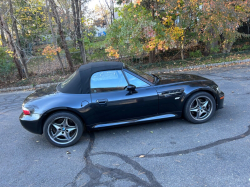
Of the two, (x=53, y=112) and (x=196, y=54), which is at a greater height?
(x=196, y=54)

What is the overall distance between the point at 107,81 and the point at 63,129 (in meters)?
1.26

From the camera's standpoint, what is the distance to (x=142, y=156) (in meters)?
3.10

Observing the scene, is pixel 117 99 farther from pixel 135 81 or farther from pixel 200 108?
pixel 200 108

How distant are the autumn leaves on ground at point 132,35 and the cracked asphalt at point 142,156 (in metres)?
6.35

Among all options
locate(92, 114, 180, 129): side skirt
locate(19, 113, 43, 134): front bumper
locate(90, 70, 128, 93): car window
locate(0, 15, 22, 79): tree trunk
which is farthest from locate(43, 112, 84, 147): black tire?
locate(0, 15, 22, 79): tree trunk

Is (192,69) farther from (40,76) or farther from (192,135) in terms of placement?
(40,76)

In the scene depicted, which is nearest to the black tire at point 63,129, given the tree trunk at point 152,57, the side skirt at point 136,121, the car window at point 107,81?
the side skirt at point 136,121

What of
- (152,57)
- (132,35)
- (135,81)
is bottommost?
(135,81)

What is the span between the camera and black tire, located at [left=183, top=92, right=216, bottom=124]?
12.9 ft

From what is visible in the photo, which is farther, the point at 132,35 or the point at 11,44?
the point at 11,44

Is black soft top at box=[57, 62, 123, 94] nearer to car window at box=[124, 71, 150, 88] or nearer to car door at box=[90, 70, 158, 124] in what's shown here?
car door at box=[90, 70, 158, 124]

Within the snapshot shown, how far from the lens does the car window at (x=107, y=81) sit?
3699mm

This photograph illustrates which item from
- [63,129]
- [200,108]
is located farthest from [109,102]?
[200,108]

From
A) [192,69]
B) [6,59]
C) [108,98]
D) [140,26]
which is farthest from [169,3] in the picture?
[6,59]
